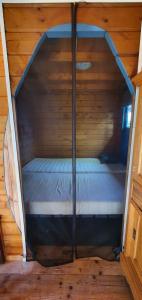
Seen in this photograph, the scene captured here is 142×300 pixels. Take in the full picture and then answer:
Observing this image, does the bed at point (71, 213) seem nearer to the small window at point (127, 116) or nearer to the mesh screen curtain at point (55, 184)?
the mesh screen curtain at point (55, 184)

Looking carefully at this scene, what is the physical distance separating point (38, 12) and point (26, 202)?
157 cm

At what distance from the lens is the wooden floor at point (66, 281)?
135 centimetres

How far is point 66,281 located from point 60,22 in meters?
2.07

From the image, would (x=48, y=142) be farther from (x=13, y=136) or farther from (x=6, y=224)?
(x=6, y=224)

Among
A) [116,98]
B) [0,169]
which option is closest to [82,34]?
[116,98]

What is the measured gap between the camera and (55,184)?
191 centimetres

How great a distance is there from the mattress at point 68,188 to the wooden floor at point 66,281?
0.49 m

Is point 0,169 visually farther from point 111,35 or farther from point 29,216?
point 111,35

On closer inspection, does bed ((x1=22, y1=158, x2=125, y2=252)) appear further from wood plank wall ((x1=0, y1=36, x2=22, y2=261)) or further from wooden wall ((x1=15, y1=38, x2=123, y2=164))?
wooden wall ((x1=15, y1=38, x2=123, y2=164))

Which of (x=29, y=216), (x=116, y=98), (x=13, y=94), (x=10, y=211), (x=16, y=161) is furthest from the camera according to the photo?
(x=116, y=98)

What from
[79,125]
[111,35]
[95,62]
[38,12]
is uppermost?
[38,12]

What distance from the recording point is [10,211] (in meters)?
1.57

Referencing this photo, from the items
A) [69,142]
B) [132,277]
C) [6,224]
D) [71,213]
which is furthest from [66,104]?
[132,277]

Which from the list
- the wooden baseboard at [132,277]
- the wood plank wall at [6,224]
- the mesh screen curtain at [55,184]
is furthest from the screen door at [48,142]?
the wooden baseboard at [132,277]
